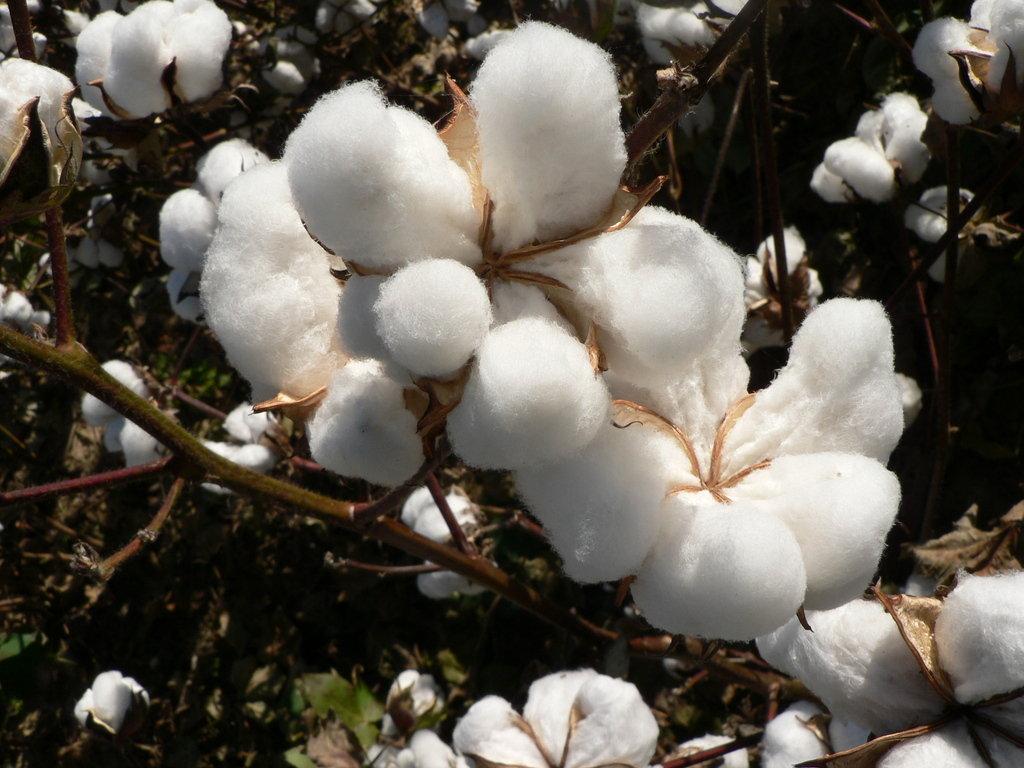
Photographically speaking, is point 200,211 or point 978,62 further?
point 200,211

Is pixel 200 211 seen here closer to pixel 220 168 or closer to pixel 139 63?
pixel 220 168

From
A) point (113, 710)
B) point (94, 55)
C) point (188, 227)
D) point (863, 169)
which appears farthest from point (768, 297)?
point (113, 710)

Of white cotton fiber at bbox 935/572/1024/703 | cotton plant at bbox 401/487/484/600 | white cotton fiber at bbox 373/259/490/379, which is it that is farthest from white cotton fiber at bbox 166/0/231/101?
white cotton fiber at bbox 935/572/1024/703

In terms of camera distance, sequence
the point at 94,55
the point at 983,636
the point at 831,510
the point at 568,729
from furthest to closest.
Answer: the point at 94,55
the point at 568,729
the point at 983,636
the point at 831,510

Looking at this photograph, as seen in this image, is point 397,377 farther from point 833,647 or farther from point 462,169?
point 833,647

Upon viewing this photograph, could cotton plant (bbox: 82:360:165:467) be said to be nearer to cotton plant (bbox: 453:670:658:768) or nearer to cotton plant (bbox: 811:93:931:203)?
cotton plant (bbox: 453:670:658:768)

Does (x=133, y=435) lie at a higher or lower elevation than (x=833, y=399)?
lower

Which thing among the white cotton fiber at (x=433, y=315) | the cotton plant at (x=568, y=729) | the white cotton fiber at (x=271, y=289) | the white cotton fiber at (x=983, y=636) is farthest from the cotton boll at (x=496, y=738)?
the white cotton fiber at (x=433, y=315)
